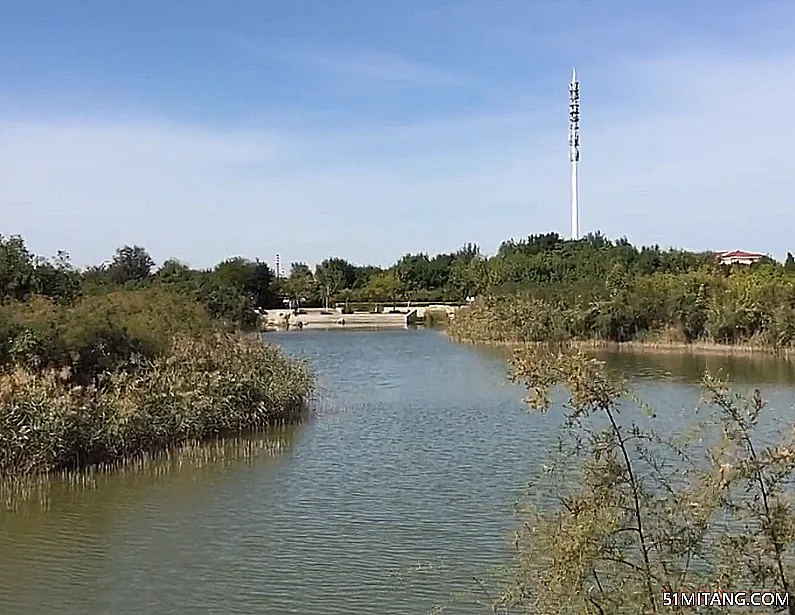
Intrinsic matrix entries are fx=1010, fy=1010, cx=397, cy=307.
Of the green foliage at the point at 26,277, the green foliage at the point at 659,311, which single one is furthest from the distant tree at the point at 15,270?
the green foliage at the point at 659,311

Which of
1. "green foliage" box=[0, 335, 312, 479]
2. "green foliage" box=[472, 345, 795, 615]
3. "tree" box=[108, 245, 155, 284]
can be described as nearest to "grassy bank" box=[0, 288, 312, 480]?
"green foliage" box=[0, 335, 312, 479]

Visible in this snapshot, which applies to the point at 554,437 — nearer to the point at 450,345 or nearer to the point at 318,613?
the point at 318,613

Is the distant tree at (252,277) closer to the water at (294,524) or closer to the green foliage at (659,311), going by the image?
the green foliage at (659,311)

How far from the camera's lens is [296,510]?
35.6ft

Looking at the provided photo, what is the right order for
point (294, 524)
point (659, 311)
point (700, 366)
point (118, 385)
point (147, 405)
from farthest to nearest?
point (659, 311) < point (700, 366) < point (118, 385) < point (147, 405) < point (294, 524)

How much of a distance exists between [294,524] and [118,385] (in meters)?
4.28

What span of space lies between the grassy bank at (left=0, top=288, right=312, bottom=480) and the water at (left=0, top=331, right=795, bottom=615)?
45 centimetres

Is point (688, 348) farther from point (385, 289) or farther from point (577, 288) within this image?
point (385, 289)

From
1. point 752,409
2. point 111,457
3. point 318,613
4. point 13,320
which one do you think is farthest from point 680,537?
point 13,320

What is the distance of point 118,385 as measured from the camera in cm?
1341

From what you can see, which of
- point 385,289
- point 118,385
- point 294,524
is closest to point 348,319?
point 385,289

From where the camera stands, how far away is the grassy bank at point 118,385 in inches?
460

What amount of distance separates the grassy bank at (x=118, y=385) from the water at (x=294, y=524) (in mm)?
449

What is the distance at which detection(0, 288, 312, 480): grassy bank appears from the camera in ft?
38.3
